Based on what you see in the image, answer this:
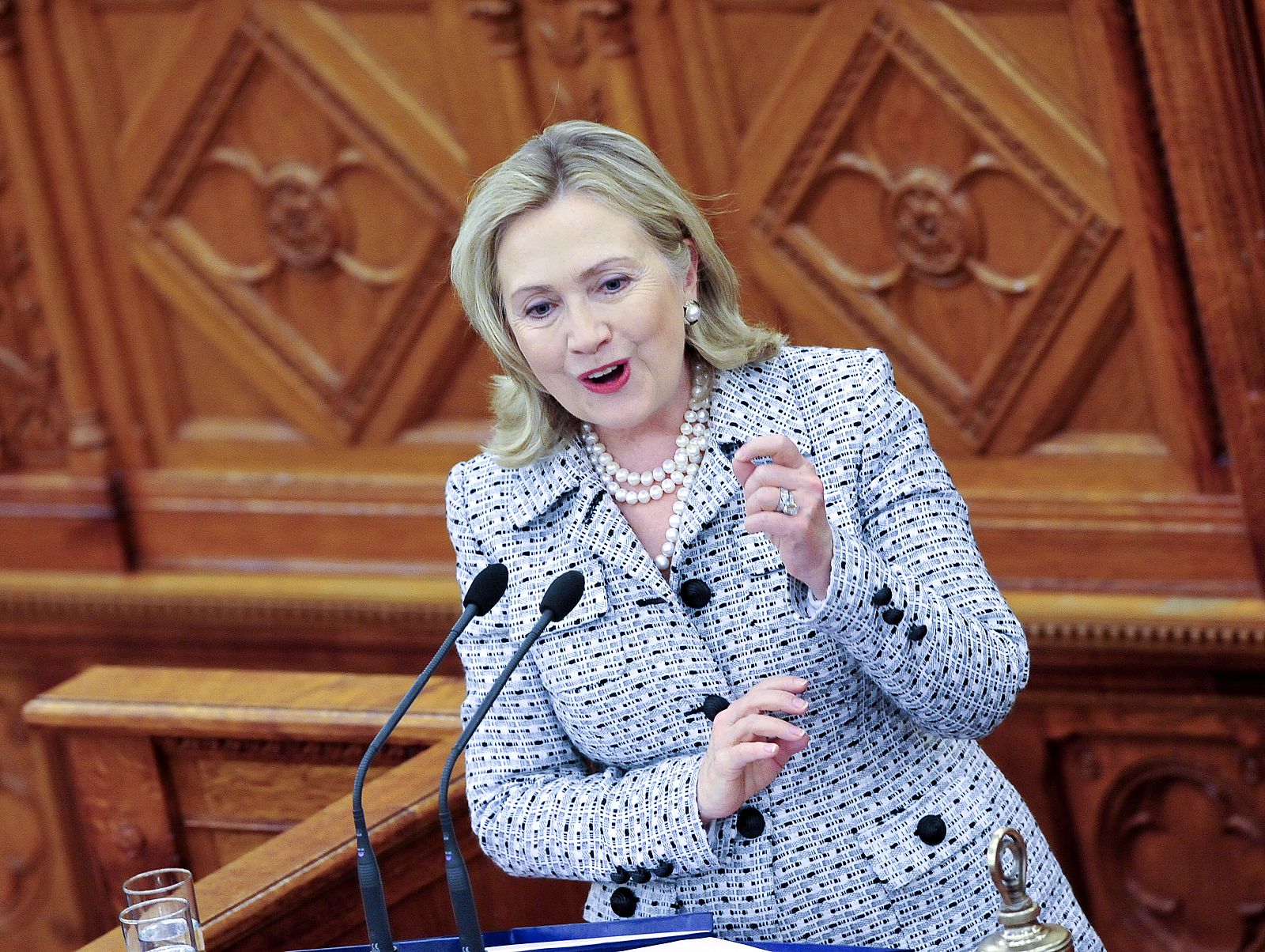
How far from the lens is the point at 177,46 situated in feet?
13.0

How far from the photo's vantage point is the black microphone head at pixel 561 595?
5.51 ft

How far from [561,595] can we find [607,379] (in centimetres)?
37

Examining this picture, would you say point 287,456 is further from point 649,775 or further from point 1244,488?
point 649,775

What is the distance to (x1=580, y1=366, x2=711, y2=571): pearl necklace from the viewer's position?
2037mm

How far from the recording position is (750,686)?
1.96 meters

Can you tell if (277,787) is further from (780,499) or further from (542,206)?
(780,499)

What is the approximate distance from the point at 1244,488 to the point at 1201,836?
656 millimetres

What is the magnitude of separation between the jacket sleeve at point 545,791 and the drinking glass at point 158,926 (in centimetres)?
38

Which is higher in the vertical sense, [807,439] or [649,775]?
[807,439]

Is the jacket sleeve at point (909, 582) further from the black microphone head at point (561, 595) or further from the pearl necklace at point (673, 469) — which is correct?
the black microphone head at point (561, 595)

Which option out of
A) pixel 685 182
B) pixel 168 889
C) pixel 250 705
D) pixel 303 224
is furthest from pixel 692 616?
pixel 303 224

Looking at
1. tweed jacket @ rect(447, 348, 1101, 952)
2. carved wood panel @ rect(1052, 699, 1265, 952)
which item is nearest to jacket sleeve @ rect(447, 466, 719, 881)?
tweed jacket @ rect(447, 348, 1101, 952)

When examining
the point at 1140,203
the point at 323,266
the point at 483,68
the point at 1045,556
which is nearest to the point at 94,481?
the point at 323,266

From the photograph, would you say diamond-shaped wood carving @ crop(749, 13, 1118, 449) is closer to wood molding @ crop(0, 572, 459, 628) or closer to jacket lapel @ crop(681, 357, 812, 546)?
wood molding @ crop(0, 572, 459, 628)
